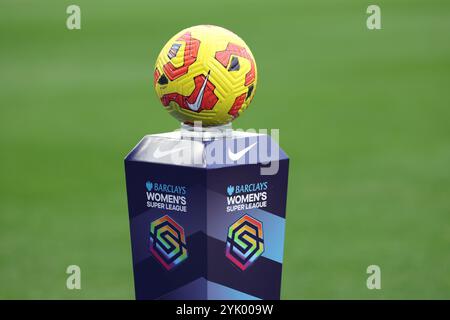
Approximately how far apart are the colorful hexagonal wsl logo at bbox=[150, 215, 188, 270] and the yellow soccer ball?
94 centimetres

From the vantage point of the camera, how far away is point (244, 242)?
6.72 metres

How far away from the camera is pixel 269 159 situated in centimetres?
680

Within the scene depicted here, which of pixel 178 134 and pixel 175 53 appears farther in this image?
Answer: pixel 178 134

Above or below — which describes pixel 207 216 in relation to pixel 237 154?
below

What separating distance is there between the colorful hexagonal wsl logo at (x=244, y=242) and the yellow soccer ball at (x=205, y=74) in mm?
922

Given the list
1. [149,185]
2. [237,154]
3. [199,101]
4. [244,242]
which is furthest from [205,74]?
[244,242]

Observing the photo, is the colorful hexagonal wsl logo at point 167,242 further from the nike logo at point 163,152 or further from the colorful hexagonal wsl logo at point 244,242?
the nike logo at point 163,152

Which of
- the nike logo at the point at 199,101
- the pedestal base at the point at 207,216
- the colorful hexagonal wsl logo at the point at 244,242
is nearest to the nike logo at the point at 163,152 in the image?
the pedestal base at the point at 207,216

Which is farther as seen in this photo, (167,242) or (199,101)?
(167,242)

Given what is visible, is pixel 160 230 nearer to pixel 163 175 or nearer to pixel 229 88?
pixel 163 175

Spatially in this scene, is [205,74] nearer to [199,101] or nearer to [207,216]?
[199,101]

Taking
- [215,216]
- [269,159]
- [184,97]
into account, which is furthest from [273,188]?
[184,97]

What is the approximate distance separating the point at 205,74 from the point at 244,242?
4.85 ft

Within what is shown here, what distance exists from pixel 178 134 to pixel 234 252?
3.88 feet
